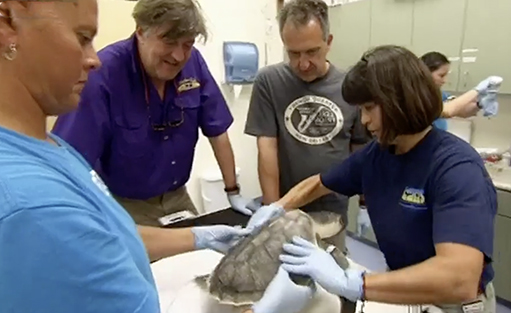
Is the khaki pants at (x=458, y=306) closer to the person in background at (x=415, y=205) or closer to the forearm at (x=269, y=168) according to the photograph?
the person in background at (x=415, y=205)

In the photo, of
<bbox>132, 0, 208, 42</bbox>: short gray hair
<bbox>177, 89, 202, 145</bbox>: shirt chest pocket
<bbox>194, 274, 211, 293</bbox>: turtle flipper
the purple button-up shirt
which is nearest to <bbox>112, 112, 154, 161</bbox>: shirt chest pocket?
the purple button-up shirt

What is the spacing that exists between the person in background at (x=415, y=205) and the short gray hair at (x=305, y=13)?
20.8 inches

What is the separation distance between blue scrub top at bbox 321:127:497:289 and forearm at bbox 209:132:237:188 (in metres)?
0.75

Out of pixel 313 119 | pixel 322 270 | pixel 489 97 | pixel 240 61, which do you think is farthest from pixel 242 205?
pixel 240 61

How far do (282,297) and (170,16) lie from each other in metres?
0.96

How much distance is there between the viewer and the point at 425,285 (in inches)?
41.3

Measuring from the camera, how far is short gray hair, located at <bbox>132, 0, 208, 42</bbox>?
143 centimetres

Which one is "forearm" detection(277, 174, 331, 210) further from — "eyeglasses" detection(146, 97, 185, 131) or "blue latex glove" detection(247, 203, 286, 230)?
"eyeglasses" detection(146, 97, 185, 131)

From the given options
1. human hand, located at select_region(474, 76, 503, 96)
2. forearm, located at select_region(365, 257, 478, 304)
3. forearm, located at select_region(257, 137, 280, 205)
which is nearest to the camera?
forearm, located at select_region(365, 257, 478, 304)

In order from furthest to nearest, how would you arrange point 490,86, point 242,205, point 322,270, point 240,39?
1. point 240,39
2. point 490,86
3. point 242,205
4. point 322,270

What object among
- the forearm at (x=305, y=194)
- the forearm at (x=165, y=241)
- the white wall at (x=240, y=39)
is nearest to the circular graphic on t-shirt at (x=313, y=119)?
the forearm at (x=305, y=194)

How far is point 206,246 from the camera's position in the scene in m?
1.40

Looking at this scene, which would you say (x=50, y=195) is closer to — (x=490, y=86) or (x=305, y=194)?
(x=305, y=194)

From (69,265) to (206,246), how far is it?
93cm
